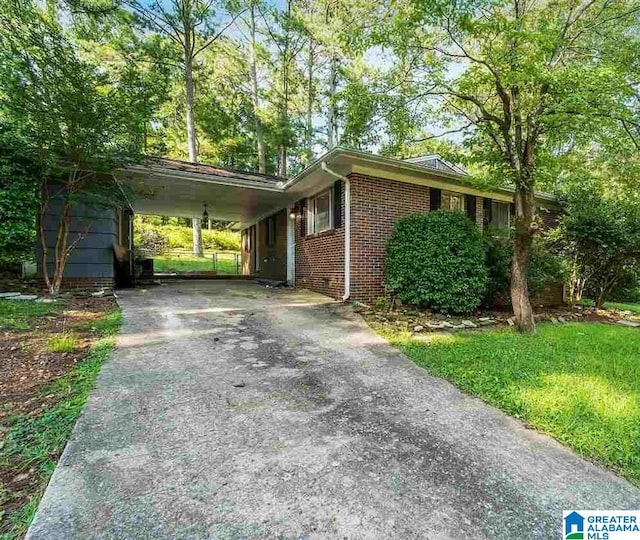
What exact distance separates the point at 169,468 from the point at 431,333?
421 cm

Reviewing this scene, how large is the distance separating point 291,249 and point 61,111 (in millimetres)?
6137

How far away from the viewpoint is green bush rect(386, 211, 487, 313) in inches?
248

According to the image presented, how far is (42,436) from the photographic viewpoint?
2.12 metres

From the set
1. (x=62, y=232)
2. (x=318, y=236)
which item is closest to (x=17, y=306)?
(x=62, y=232)

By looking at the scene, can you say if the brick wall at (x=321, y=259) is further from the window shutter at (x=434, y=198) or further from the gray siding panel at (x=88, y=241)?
the gray siding panel at (x=88, y=241)

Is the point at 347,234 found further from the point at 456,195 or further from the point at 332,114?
the point at 332,114

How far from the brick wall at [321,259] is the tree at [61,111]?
431cm

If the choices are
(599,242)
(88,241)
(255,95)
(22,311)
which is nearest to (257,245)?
(88,241)

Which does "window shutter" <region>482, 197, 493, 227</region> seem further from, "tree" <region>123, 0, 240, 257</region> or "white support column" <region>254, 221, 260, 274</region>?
"tree" <region>123, 0, 240, 257</region>

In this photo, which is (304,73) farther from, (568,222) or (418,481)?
(418,481)

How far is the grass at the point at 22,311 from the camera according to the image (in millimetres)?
4418

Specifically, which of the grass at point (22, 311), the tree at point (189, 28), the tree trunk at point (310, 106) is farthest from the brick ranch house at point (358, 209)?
the tree trunk at point (310, 106)

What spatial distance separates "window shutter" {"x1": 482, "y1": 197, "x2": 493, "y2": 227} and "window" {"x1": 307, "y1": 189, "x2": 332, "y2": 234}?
4425 millimetres

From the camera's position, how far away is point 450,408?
109 inches
